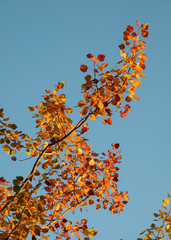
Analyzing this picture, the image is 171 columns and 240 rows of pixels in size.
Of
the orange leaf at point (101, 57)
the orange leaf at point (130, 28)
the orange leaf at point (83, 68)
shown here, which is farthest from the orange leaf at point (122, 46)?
the orange leaf at point (83, 68)

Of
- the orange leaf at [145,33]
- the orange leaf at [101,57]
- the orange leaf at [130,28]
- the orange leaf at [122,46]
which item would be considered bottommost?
the orange leaf at [101,57]

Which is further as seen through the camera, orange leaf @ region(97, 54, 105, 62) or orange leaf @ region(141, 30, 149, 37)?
orange leaf @ region(141, 30, 149, 37)

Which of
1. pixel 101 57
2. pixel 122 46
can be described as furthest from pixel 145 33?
pixel 101 57

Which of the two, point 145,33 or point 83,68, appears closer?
point 83,68

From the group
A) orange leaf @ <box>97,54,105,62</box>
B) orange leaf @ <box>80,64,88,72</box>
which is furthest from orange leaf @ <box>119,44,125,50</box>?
orange leaf @ <box>80,64,88,72</box>

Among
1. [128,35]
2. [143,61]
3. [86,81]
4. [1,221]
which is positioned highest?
[128,35]

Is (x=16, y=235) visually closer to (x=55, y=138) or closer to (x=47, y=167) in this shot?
(x=47, y=167)

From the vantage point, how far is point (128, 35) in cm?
343

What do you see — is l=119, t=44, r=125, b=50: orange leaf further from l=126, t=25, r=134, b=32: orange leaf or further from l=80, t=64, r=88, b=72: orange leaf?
l=80, t=64, r=88, b=72: orange leaf

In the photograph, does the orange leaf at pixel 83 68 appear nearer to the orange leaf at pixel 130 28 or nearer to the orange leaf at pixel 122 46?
the orange leaf at pixel 122 46

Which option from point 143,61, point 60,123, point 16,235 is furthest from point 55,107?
point 16,235

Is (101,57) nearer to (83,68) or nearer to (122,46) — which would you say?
(83,68)

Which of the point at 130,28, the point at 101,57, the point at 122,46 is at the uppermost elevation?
the point at 130,28

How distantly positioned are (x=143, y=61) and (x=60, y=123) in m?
1.26
